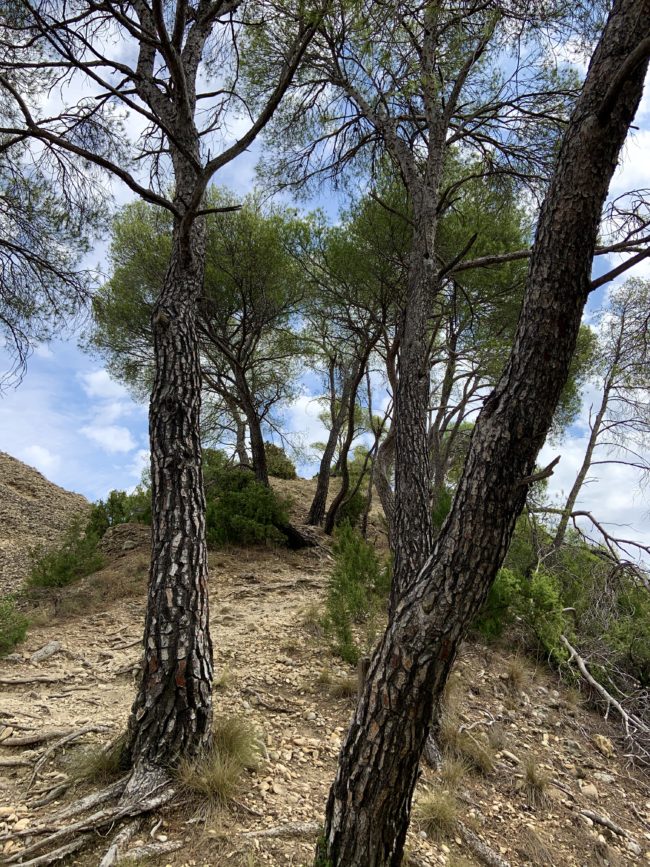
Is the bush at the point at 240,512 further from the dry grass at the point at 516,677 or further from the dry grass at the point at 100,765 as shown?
the dry grass at the point at 100,765

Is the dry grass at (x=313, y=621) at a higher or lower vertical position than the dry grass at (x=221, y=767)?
higher

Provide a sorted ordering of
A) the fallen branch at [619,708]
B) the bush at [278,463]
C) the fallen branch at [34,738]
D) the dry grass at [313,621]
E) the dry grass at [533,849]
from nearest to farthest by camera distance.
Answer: the dry grass at [533,849]
the fallen branch at [34,738]
the fallen branch at [619,708]
the dry grass at [313,621]
the bush at [278,463]

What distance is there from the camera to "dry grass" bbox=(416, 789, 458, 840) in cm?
260

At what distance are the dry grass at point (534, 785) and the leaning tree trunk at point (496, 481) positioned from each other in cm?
170

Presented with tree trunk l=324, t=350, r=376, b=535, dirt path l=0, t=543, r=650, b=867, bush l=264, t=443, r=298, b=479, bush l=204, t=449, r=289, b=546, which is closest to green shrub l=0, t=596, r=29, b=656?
dirt path l=0, t=543, r=650, b=867

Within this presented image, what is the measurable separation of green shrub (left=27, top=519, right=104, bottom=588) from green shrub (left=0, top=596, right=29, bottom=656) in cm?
175

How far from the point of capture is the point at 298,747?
10.3ft

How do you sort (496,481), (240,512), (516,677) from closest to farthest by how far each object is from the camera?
(496,481) < (516,677) < (240,512)

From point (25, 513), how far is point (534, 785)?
9615 mm

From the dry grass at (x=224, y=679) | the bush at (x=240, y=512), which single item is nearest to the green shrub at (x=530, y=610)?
the dry grass at (x=224, y=679)

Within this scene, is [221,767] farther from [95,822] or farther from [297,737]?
[297,737]

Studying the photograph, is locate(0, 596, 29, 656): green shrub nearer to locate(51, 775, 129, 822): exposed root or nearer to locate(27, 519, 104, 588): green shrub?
locate(27, 519, 104, 588): green shrub

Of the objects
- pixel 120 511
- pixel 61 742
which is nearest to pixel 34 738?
pixel 61 742

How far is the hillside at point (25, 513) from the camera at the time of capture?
793cm
